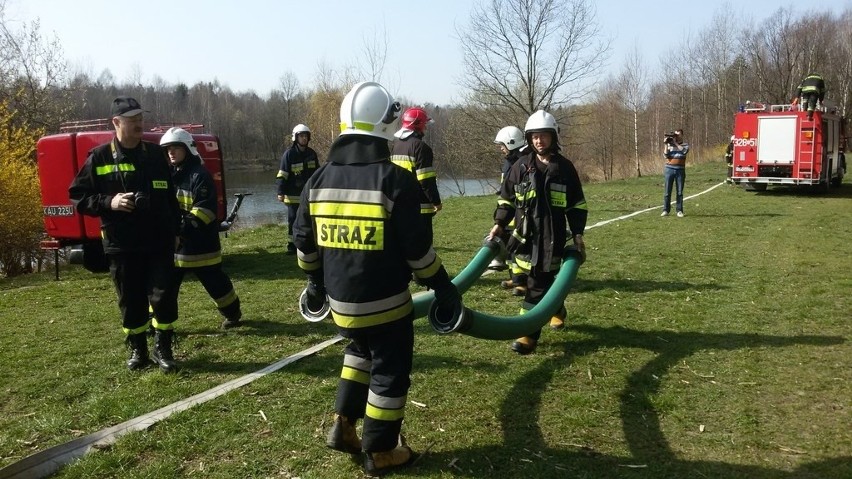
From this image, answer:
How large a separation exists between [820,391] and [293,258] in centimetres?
798

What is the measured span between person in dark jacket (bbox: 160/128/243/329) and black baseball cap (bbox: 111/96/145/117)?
118cm

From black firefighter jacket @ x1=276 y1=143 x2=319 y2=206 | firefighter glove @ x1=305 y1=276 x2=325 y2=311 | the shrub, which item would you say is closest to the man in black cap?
firefighter glove @ x1=305 y1=276 x2=325 y2=311

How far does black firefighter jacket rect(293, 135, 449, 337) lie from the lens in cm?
319

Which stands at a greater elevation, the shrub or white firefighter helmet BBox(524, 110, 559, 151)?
white firefighter helmet BBox(524, 110, 559, 151)

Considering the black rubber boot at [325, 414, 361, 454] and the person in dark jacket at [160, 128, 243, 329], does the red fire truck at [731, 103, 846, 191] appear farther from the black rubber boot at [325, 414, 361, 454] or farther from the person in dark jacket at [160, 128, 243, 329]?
the black rubber boot at [325, 414, 361, 454]

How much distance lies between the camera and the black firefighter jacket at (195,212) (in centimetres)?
600

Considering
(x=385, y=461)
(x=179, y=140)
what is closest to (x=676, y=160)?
(x=179, y=140)

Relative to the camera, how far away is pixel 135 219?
4.94 meters

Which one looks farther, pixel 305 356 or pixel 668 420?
pixel 305 356

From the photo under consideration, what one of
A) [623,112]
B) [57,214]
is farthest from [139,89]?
[57,214]

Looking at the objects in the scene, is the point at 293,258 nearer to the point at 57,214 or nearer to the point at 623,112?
the point at 57,214

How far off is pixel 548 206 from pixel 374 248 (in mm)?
2620

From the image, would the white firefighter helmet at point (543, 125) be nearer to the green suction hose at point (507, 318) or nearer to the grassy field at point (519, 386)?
the green suction hose at point (507, 318)

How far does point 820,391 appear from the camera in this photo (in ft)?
14.6
